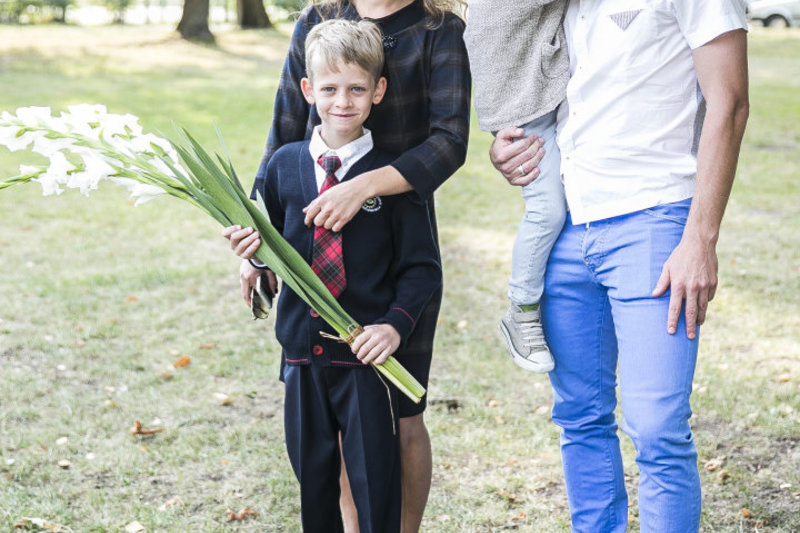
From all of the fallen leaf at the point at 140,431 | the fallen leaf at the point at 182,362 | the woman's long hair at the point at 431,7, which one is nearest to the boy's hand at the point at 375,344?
the woman's long hair at the point at 431,7

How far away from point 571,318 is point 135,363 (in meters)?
3.24

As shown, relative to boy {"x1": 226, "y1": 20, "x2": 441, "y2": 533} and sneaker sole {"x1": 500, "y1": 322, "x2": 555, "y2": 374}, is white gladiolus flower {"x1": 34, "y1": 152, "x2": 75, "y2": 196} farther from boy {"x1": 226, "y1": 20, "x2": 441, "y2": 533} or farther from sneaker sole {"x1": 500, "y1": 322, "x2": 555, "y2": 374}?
sneaker sole {"x1": 500, "y1": 322, "x2": 555, "y2": 374}

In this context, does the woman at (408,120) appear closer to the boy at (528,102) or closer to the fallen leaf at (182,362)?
the boy at (528,102)

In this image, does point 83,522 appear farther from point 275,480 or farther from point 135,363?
point 135,363

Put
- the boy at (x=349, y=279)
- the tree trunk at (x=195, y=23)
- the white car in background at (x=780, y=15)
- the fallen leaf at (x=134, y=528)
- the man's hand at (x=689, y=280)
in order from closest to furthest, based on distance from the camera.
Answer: the man's hand at (x=689, y=280)
the boy at (x=349, y=279)
the fallen leaf at (x=134, y=528)
the tree trunk at (x=195, y=23)
the white car in background at (x=780, y=15)

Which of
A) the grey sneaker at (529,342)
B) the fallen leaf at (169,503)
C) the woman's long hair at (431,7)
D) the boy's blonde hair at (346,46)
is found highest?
the woman's long hair at (431,7)

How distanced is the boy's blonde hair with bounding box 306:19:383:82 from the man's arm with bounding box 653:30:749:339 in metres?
0.82

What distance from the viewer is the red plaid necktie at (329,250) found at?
246cm

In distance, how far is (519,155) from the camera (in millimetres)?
2492

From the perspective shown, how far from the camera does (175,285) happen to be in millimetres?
6422

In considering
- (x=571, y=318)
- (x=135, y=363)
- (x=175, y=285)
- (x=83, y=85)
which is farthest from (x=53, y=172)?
(x=83, y=85)

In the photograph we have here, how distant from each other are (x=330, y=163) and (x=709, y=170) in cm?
99

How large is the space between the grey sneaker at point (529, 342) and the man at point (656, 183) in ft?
0.78

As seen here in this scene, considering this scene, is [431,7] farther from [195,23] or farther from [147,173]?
[195,23]
